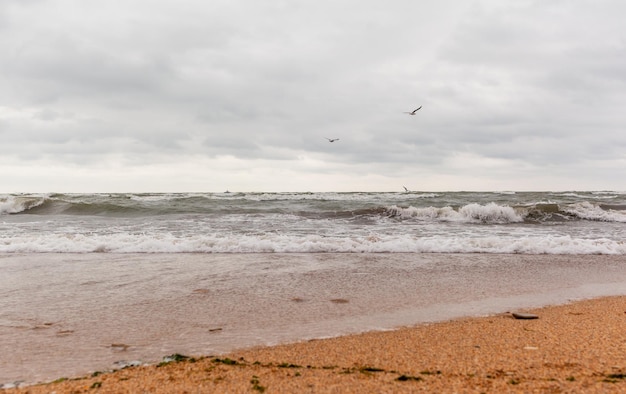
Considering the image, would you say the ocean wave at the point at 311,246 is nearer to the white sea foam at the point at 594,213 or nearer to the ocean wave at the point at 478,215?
the ocean wave at the point at 478,215

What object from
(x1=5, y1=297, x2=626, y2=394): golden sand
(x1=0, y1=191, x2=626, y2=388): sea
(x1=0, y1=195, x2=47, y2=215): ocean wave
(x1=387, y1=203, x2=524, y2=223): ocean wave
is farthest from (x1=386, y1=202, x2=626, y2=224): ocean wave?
(x1=0, y1=195, x2=47, y2=215): ocean wave

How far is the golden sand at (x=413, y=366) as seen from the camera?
2461mm

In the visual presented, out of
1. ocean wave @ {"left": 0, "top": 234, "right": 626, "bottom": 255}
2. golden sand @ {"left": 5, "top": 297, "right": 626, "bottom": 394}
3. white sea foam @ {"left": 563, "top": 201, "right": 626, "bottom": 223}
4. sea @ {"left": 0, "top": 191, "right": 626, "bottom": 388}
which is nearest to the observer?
golden sand @ {"left": 5, "top": 297, "right": 626, "bottom": 394}

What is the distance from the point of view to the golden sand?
2.46m

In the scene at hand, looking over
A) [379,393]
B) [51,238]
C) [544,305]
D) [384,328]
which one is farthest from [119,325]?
[51,238]

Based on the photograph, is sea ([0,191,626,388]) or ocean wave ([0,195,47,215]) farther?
ocean wave ([0,195,47,215])

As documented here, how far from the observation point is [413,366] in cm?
281

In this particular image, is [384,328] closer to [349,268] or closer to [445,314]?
[445,314]

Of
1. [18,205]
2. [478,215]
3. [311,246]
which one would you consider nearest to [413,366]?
[311,246]

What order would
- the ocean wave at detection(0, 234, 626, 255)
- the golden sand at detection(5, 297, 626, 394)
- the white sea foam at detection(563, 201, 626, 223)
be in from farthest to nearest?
the white sea foam at detection(563, 201, 626, 223) → the ocean wave at detection(0, 234, 626, 255) → the golden sand at detection(5, 297, 626, 394)

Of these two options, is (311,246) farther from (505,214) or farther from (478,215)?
(505,214)

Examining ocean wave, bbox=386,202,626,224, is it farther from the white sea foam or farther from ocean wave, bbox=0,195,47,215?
ocean wave, bbox=0,195,47,215

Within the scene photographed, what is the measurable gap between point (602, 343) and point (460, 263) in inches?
174

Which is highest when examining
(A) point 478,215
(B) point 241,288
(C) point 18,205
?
(C) point 18,205
